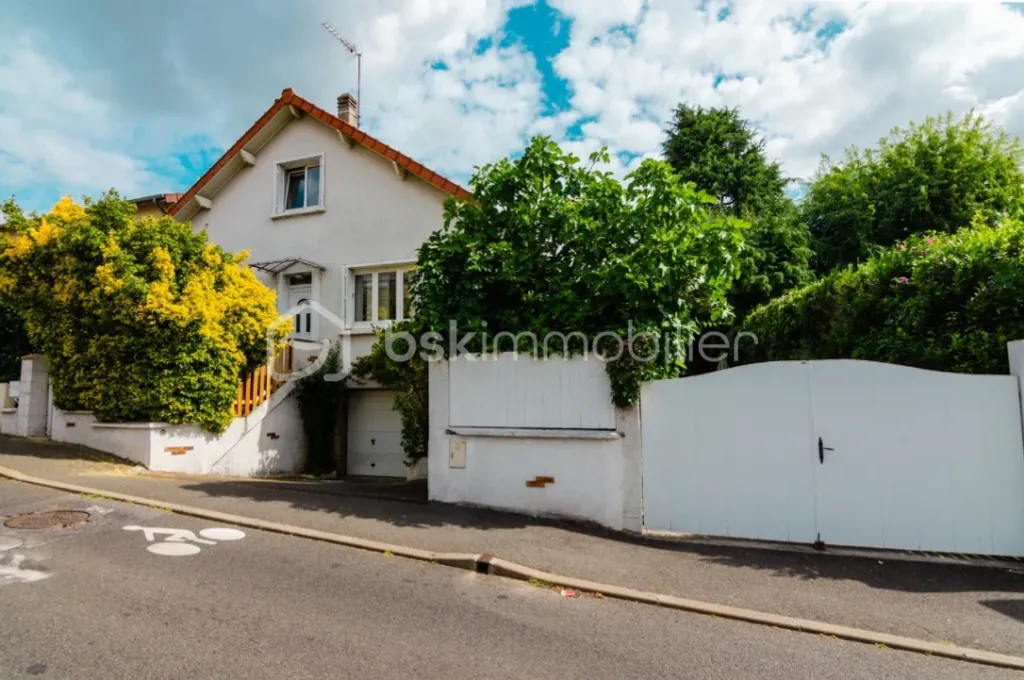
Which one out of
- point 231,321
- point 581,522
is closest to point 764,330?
point 581,522

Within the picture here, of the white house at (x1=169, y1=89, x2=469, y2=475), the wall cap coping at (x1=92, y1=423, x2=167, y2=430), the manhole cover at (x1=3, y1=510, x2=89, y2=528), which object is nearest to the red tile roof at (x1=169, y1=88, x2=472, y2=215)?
the white house at (x1=169, y1=89, x2=469, y2=475)

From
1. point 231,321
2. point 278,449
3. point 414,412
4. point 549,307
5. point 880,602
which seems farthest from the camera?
point 278,449

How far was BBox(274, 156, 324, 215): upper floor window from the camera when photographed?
14.6 m

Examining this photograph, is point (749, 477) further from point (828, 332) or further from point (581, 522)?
point (828, 332)

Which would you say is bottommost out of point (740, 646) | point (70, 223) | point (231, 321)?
point (740, 646)

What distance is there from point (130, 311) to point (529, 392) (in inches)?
264

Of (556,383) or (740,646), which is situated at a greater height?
(556,383)

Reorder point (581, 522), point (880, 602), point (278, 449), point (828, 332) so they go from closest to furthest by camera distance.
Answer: point (880, 602) < point (581, 522) < point (828, 332) < point (278, 449)

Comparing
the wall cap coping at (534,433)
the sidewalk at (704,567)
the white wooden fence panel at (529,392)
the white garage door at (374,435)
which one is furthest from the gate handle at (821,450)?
the white garage door at (374,435)

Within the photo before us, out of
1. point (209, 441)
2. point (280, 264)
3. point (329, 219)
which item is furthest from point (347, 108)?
point (209, 441)

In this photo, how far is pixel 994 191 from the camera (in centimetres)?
1941

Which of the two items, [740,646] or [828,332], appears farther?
[828,332]

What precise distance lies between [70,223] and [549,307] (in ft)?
27.8

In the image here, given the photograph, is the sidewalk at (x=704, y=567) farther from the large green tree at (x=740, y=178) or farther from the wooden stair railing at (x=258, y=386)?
the large green tree at (x=740, y=178)
